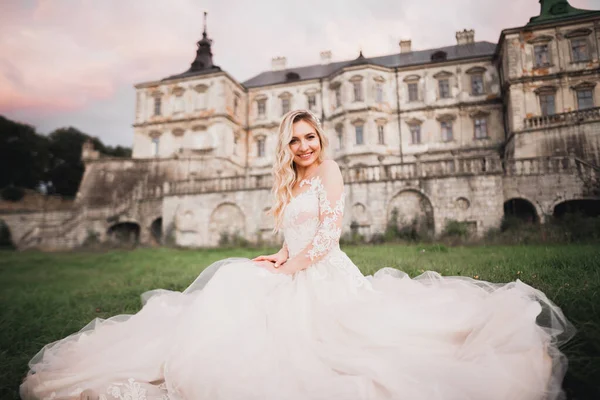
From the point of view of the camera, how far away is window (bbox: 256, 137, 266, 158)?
106 ft

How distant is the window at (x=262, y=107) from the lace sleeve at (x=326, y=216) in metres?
30.9

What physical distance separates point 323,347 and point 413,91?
30.6 metres

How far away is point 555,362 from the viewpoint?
187 centimetres

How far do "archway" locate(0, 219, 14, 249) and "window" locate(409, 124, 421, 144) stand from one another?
3108cm

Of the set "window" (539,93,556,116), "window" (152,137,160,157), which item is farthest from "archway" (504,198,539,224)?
"window" (152,137,160,157)

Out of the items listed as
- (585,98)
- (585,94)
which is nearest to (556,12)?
(585,94)

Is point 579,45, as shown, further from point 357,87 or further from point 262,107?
point 262,107

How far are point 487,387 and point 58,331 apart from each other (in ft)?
14.4

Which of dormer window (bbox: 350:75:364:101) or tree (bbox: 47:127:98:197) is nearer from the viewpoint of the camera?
dormer window (bbox: 350:75:364:101)

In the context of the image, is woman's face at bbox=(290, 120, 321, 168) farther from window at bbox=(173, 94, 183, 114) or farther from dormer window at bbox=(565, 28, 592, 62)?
window at bbox=(173, 94, 183, 114)

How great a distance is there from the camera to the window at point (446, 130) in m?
28.4

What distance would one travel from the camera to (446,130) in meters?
28.7

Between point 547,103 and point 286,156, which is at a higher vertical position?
point 547,103

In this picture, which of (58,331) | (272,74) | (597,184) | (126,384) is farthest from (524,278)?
(272,74)
